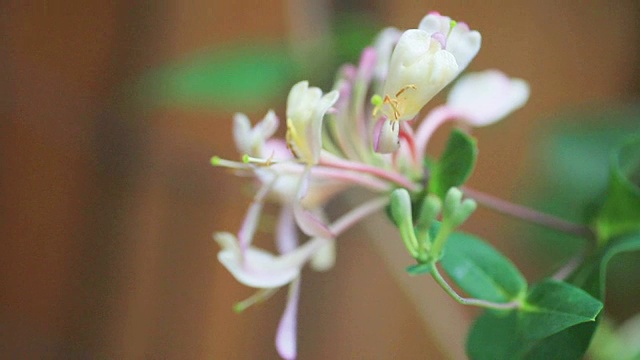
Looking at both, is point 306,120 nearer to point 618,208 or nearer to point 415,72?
point 415,72

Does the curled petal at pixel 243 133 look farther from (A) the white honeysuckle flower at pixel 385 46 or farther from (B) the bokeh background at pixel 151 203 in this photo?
(B) the bokeh background at pixel 151 203

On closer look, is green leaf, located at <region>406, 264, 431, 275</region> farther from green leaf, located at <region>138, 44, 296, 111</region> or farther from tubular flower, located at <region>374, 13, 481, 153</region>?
green leaf, located at <region>138, 44, 296, 111</region>

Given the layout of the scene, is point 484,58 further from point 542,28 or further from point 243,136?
point 243,136

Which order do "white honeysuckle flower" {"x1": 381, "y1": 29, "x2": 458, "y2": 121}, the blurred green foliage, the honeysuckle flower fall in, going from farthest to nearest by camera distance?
the blurred green foliage → the honeysuckle flower → "white honeysuckle flower" {"x1": 381, "y1": 29, "x2": 458, "y2": 121}

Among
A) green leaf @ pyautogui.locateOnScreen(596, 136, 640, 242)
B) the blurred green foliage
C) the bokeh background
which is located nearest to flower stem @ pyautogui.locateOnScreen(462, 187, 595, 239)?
green leaf @ pyautogui.locateOnScreen(596, 136, 640, 242)

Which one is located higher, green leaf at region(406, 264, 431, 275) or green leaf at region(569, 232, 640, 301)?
green leaf at region(406, 264, 431, 275)

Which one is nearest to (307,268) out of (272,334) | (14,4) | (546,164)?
(272,334)
